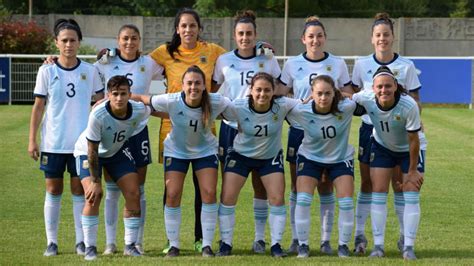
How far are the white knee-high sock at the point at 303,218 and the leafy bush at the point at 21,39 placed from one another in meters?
24.0

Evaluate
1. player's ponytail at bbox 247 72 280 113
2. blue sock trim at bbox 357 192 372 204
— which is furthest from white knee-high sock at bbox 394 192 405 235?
player's ponytail at bbox 247 72 280 113

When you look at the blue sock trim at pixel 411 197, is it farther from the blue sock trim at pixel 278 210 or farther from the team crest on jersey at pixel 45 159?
the team crest on jersey at pixel 45 159

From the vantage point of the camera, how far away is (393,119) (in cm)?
881

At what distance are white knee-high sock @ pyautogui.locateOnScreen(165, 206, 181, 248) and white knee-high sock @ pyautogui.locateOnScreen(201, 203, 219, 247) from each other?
8.8 inches

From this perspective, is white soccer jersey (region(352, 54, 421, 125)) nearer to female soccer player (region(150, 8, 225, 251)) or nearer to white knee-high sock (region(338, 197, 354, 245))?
white knee-high sock (region(338, 197, 354, 245))

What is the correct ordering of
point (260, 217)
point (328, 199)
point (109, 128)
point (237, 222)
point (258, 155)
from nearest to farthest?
point (109, 128) → point (258, 155) → point (260, 217) → point (328, 199) → point (237, 222)

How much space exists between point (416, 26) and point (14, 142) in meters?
23.9

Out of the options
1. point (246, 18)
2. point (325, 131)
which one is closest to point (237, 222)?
point (325, 131)

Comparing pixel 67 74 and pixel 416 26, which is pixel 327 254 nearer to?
pixel 67 74

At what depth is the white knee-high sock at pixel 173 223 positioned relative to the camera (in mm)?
8891

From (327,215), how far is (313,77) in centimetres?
124

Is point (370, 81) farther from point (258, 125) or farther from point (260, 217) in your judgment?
point (260, 217)

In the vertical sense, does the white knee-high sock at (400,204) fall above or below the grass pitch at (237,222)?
above

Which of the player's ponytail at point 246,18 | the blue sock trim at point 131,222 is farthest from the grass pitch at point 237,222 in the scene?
the player's ponytail at point 246,18
